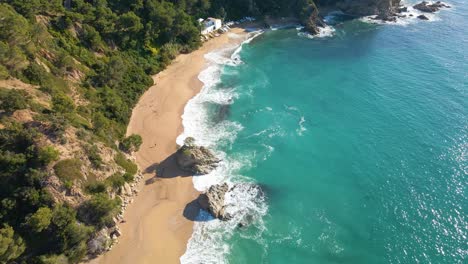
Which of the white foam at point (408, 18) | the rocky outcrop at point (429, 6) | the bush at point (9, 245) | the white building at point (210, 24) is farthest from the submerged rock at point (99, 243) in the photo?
the rocky outcrop at point (429, 6)

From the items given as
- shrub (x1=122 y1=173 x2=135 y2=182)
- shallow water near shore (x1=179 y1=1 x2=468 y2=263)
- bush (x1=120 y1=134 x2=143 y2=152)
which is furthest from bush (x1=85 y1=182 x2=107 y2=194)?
shallow water near shore (x1=179 y1=1 x2=468 y2=263)

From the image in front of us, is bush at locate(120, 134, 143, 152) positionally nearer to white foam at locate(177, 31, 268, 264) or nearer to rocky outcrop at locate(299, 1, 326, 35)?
white foam at locate(177, 31, 268, 264)

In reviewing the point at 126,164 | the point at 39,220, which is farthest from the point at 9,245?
the point at 126,164

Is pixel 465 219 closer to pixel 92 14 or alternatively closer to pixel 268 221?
pixel 268 221

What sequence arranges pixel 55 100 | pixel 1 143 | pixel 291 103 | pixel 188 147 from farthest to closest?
pixel 291 103, pixel 188 147, pixel 55 100, pixel 1 143

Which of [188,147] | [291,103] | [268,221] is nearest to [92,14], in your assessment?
[188,147]

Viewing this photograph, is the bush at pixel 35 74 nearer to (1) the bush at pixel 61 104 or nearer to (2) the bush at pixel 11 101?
(1) the bush at pixel 61 104

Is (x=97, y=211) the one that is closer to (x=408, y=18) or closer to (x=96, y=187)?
(x=96, y=187)
